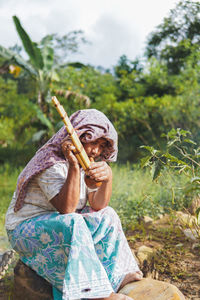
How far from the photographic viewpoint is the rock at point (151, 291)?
183 centimetres

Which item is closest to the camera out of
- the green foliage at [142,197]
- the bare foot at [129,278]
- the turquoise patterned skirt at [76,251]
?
the turquoise patterned skirt at [76,251]

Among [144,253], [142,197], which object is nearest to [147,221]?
[142,197]

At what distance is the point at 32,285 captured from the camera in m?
2.01

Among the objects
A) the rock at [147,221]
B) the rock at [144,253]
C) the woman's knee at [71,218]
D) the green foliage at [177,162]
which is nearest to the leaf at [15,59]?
the rock at [147,221]

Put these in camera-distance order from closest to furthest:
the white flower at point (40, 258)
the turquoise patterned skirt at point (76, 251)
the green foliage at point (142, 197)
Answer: the turquoise patterned skirt at point (76, 251) < the white flower at point (40, 258) < the green foliage at point (142, 197)

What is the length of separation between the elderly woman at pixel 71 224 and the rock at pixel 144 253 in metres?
0.54

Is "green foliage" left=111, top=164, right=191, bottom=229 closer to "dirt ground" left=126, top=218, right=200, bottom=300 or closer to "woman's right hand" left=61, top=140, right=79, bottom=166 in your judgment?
"dirt ground" left=126, top=218, right=200, bottom=300

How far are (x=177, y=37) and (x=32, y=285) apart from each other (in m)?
5.29

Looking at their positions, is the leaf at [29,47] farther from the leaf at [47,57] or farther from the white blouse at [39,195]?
the white blouse at [39,195]

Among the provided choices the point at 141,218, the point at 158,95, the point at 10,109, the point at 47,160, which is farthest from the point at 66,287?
the point at 10,109

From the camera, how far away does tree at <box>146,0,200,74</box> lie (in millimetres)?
4668

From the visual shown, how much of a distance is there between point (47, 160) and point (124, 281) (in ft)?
2.74

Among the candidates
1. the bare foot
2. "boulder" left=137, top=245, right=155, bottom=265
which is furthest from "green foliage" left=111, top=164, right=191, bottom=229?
the bare foot

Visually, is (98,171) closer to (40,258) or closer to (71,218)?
(71,218)
